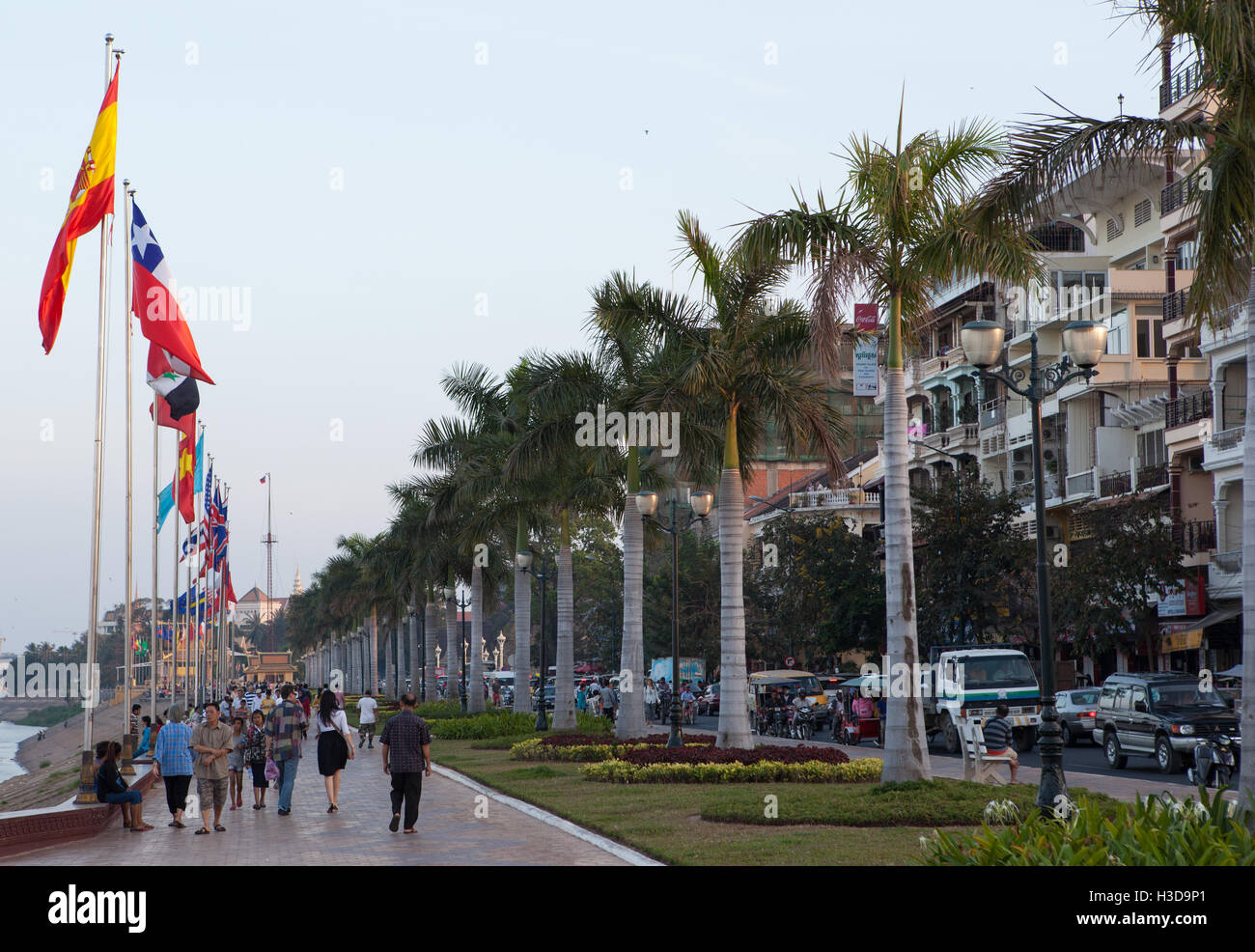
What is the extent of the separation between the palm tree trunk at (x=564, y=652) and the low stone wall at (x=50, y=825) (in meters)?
16.8

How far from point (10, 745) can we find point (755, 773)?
124557 mm

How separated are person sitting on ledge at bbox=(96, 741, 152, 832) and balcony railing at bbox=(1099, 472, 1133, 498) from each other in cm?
3711

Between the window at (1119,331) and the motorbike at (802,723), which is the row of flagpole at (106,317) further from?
the window at (1119,331)

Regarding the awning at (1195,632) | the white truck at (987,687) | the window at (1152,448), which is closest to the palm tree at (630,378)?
the white truck at (987,687)

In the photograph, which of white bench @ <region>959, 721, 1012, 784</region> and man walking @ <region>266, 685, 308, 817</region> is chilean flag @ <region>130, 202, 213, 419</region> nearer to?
man walking @ <region>266, 685, 308, 817</region>

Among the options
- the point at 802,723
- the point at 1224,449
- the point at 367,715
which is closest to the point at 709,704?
the point at 802,723

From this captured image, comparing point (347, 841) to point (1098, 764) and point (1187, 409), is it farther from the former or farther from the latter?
point (1187, 409)

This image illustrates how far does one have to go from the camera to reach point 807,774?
880 inches

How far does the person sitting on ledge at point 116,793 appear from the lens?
18.5 m

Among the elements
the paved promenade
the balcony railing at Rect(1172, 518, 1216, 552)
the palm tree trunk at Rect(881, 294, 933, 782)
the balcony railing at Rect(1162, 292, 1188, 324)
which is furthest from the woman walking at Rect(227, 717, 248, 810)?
the balcony railing at Rect(1162, 292, 1188, 324)

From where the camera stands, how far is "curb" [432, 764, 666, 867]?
14039mm

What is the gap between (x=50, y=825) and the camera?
57.1 feet
